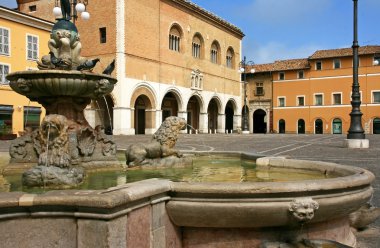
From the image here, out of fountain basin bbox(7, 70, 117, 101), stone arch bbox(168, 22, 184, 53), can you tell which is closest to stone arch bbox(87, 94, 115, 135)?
stone arch bbox(168, 22, 184, 53)

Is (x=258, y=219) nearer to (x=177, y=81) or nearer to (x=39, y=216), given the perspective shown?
(x=39, y=216)

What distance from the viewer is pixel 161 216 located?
3246mm

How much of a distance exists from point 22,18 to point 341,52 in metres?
38.4

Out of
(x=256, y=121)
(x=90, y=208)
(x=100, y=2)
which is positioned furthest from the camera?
(x=256, y=121)

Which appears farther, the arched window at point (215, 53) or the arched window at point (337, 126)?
the arched window at point (337, 126)

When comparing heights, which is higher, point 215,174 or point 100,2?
point 100,2

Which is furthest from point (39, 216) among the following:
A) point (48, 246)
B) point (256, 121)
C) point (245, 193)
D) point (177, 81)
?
point (256, 121)

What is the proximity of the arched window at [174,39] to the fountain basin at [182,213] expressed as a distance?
1383 inches

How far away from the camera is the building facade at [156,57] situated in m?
31.5

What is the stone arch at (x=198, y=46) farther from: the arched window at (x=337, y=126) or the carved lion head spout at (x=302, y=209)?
the carved lion head spout at (x=302, y=209)

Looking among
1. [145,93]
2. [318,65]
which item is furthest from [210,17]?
[318,65]

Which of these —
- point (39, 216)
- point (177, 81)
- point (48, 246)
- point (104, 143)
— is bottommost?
point (48, 246)

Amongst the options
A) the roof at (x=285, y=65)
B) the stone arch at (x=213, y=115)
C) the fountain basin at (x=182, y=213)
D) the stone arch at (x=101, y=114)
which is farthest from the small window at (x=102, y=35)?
the fountain basin at (x=182, y=213)

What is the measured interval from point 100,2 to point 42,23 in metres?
5.13
